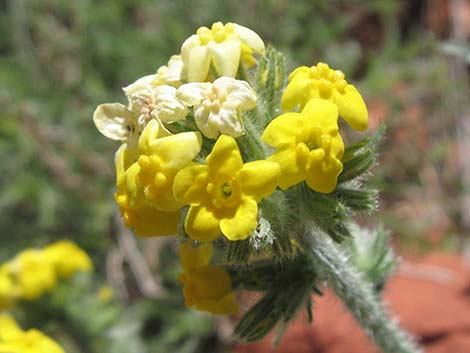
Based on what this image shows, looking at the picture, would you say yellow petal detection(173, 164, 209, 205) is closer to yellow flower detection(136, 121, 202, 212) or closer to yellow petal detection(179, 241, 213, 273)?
yellow flower detection(136, 121, 202, 212)

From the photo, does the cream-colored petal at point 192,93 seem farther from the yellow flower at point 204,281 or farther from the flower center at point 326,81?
the yellow flower at point 204,281

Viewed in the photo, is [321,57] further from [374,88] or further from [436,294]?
[436,294]

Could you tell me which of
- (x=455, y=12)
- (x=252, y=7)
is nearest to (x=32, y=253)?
(x=252, y=7)

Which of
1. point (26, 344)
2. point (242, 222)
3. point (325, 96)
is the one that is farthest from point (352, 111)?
point (26, 344)

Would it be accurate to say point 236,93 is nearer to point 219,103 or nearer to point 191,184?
point 219,103

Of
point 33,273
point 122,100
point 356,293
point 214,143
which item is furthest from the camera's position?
point 122,100

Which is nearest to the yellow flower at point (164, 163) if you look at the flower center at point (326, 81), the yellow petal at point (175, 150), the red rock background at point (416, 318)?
the yellow petal at point (175, 150)
